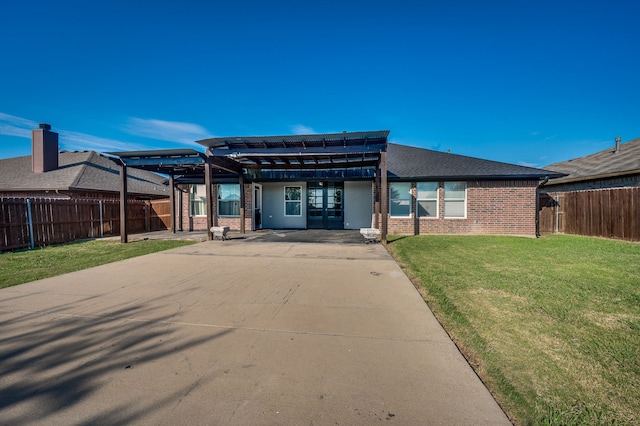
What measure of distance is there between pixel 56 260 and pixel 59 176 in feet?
37.5

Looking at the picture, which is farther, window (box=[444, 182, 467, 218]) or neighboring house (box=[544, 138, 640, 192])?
window (box=[444, 182, 467, 218])

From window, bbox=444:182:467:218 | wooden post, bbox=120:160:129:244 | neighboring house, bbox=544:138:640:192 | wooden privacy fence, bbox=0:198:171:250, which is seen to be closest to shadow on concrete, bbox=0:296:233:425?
wooden post, bbox=120:160:129:244

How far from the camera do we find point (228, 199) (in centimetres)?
1489

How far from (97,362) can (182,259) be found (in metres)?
5.03

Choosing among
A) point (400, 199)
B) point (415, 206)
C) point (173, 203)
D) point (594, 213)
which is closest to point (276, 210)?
point (173, 203)

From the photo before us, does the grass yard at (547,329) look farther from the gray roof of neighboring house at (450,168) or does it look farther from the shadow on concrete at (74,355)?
the gray roof of neighboring house at (450,168)

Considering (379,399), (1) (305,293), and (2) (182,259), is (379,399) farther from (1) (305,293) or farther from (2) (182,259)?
(2) (182,259)

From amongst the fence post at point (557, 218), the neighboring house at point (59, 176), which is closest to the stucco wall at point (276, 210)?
the neighboring house at point (59, 176)

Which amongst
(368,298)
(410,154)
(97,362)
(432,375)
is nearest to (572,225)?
(410,154)

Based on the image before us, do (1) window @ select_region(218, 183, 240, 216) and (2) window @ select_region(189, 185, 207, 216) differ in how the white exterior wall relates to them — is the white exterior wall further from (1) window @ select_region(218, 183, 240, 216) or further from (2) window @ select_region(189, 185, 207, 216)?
(2) window @ select_region(189, 185, 207, 216)

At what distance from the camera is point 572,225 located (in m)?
13.0

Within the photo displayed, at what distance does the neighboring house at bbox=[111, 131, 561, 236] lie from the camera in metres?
10.5

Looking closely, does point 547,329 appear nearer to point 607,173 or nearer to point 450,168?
point 450,168

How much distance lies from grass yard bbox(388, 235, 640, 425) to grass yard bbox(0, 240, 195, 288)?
23.8 feet
